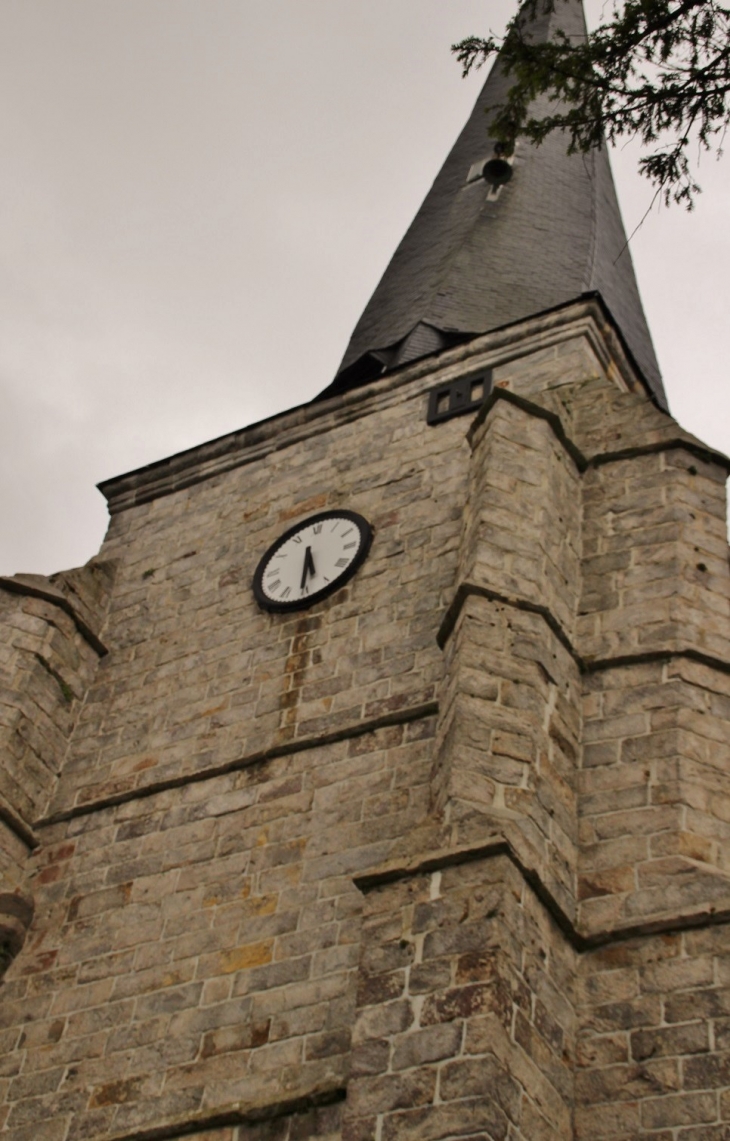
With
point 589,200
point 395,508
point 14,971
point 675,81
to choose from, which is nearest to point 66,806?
point 14,971

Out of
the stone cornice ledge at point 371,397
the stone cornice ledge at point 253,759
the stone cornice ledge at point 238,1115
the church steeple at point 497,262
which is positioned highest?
the church steeple at point 497,262

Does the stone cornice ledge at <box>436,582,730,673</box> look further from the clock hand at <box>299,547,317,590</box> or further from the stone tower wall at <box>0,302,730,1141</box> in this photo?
the clock hand at <box>299,547,317,590</box>

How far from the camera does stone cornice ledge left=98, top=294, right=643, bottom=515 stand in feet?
43.3

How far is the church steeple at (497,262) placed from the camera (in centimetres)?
Answer: 1514

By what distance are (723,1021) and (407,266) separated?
1076cm

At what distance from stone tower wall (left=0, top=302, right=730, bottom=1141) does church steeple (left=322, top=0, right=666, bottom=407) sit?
179 cm

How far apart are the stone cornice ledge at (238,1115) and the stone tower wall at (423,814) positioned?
2 centimetres

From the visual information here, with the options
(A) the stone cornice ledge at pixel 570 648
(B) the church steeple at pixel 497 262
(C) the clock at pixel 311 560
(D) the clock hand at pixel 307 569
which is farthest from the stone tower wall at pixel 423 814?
(B) the church steeple at pixel 497 262

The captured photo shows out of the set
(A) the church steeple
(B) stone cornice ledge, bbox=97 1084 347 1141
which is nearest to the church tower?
(B) stone cornice ledge, bbox=97 1084 347 1141

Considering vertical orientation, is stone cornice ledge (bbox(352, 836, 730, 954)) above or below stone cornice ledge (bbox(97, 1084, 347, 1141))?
above

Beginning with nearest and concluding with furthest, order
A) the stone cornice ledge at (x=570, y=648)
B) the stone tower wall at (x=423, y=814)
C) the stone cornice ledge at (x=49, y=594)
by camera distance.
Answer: the stone tower wall at (x=423, y=814)
the stone cornice ledge at (x=570, y=648)
the stone cornice ledge at (x=49, y=594)

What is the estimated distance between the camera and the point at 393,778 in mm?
9805

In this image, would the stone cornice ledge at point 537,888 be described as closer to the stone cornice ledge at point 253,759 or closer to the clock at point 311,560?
the stone cornice ledge at point 253,759

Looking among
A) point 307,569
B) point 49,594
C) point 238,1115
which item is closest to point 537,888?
point 238,1115
